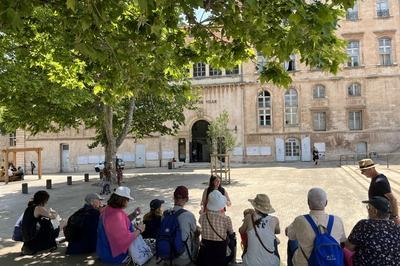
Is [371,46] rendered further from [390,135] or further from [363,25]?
[390,135]

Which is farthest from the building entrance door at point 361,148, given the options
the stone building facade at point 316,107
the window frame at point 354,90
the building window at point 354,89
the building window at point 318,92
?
the building window at point 318,92

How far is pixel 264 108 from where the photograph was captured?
42156 millimetres

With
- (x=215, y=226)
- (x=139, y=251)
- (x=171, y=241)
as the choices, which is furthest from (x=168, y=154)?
(x=215, y=226)

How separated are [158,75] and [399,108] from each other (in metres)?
36.7

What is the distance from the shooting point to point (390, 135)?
1542 inches

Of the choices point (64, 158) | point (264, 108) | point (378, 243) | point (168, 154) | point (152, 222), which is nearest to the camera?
point (378, 243)

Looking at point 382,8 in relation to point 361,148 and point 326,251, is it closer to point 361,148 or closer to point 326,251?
point 361,148

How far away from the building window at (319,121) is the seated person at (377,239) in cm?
3782

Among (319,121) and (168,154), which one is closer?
(319,121)

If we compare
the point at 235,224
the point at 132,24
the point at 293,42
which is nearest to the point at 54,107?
the point at 235,224

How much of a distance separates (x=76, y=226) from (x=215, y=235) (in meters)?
2.53

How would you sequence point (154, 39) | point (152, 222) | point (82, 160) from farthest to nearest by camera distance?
point (82, 160), point (152, 222), point (154, 39)

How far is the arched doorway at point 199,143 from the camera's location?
44250mm

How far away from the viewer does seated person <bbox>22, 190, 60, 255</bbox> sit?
7023mm
